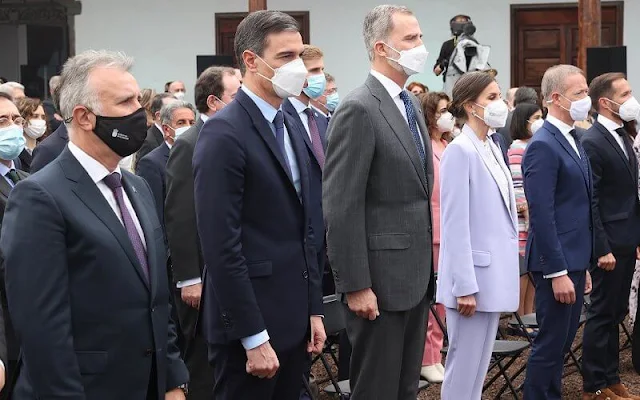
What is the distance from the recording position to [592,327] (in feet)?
22.9

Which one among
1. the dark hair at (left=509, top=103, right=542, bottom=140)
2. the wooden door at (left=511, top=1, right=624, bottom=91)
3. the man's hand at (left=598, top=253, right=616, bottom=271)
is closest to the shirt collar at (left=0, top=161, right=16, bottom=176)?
the man's hand at (left=598, top=253, right=616, bottom=271)

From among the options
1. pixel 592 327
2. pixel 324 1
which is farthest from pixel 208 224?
pixel 324 1

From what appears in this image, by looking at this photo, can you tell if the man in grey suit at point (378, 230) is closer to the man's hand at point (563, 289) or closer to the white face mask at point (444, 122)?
the man's hand at point (563, 289)

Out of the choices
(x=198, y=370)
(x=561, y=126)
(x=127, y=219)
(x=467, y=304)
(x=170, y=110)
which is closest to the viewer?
(x=127, y=219)

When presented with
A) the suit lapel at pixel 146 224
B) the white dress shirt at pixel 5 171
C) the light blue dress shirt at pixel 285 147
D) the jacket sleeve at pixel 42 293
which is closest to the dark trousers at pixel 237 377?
the light blue dress shirt at pixel 285 147

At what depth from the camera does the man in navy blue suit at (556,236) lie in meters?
5.90

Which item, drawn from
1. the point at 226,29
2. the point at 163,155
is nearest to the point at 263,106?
the point at 163,155

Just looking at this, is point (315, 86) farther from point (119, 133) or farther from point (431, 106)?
point (119, 133)

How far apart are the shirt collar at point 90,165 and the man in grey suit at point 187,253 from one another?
92.2 inches

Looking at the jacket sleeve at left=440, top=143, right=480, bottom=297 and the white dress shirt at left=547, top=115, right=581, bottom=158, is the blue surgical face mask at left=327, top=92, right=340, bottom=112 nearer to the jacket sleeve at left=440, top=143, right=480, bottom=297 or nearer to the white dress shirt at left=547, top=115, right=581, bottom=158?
the white dress shirt at left=547, top=115, right=581, bottom=158

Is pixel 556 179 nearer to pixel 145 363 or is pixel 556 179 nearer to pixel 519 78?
pixel 145 363

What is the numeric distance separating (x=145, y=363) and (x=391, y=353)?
140 cm

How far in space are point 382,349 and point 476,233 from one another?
3.03 ft

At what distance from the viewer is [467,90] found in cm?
551
